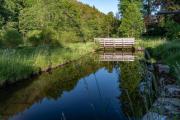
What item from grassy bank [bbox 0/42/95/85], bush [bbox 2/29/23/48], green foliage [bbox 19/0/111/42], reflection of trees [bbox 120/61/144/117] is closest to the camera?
reflection of trees [bbox 120/61/144/117]

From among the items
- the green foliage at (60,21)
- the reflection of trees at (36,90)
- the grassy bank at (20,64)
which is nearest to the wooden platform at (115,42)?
the green foliage at (60,21)

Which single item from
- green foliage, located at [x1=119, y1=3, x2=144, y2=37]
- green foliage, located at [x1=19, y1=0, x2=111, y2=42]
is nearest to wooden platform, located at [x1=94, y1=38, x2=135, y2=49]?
green foliage, located at [x1=19, y1=0, x2=111, y2=42]

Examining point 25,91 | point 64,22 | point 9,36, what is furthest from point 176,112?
point 64,22

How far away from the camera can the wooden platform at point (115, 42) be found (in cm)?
2881

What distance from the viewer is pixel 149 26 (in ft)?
131

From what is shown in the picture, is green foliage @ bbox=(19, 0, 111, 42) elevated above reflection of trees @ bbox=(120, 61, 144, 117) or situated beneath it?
elevated above

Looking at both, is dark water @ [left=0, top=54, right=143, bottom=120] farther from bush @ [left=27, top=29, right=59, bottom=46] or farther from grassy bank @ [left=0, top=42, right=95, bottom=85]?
bush @ [left=27, top=29, right=59, bottom=46]

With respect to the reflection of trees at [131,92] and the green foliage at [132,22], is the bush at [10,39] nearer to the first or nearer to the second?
the reflection of trees at [131,92]

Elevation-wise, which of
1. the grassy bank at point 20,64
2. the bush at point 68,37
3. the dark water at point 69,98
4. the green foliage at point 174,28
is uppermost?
the green foliage at point 174,28

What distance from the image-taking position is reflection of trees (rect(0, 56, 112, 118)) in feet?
28.3

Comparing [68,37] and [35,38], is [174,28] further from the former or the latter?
[68,37]

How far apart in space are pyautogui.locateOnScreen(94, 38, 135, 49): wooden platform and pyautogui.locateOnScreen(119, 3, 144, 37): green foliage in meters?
7.33

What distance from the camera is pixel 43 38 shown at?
23.5 meters

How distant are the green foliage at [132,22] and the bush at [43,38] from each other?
13.9m
